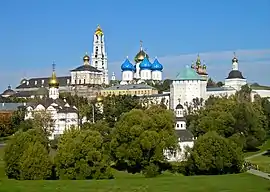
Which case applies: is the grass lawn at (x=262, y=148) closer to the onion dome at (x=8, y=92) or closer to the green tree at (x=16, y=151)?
the green tree at (x=16, y=151)

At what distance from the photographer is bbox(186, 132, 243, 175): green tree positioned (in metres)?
41.5

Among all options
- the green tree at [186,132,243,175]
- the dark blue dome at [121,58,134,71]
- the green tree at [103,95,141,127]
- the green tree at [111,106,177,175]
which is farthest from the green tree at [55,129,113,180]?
the dark blue dome at [121,58,134,71]

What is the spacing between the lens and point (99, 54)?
122m

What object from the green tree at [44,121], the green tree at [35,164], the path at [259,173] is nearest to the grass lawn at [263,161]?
the path at [259,173]

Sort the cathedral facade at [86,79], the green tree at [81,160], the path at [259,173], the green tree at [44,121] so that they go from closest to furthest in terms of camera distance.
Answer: the path at [259,173], the green tree at [81,160], the green tree at [44,121], the cathedral facade at [86,79]

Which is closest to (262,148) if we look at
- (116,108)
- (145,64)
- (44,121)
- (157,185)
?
(116,108)

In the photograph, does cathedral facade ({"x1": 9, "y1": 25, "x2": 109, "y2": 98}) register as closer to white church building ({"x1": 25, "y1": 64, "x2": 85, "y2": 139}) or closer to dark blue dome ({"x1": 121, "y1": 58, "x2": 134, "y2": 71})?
dark blue dome ({"x1": 121, "y1": 58, "x2": 134, "y2": 71})

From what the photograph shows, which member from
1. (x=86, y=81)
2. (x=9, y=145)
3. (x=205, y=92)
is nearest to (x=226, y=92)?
(x=205, y=92)

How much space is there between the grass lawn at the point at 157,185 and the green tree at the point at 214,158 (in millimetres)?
3271

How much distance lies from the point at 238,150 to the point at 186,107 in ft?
146

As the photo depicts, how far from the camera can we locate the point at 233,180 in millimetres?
35969

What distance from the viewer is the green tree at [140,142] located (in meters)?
44.2

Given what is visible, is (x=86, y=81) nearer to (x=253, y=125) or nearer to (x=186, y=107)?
(x=186, y=107)

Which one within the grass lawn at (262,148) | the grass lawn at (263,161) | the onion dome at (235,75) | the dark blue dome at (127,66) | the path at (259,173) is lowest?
the path at (259,173)
